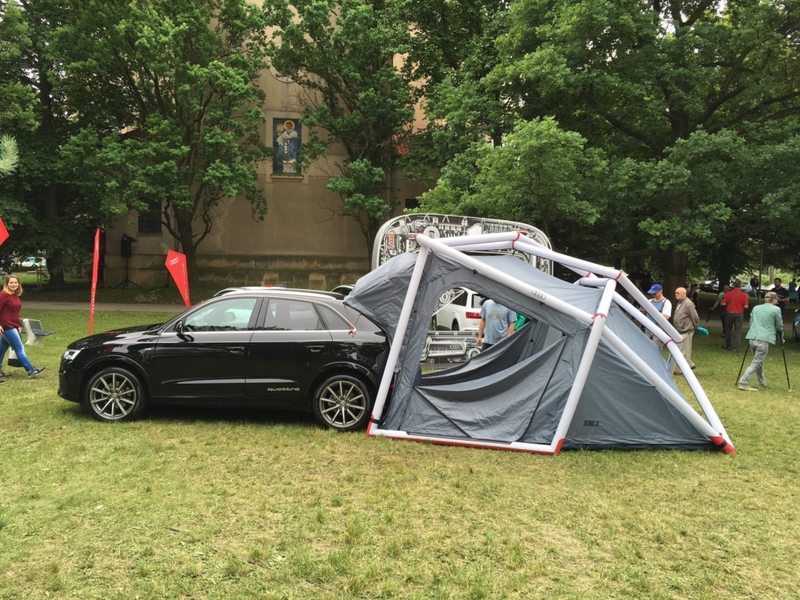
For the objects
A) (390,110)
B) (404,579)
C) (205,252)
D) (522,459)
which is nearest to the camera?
(404,579)

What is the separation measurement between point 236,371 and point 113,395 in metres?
1.54

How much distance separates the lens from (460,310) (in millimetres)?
12766

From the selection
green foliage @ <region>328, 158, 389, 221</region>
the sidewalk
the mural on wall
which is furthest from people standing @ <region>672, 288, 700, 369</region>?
the mural on wall

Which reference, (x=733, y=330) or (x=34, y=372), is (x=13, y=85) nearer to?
(x=34, y=372)

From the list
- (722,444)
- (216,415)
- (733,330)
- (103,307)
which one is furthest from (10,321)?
(733,330)

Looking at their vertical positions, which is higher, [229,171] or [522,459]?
[229,171]

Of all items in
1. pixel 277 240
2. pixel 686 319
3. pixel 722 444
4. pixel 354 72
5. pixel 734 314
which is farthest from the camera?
pixel 277 240

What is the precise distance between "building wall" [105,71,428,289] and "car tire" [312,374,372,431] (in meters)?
23.1

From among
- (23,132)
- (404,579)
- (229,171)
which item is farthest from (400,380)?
(23,132)

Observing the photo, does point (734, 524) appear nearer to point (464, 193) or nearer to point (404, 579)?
point (404, 579)

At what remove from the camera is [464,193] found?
16.5 meters

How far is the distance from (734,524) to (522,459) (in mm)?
2005

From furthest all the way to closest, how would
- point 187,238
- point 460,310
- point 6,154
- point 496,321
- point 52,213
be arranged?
point 187,238 < point 52,213 < point 460,310 < point 496,321 < point 6,154

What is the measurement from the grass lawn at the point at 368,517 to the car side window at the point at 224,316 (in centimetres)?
121
